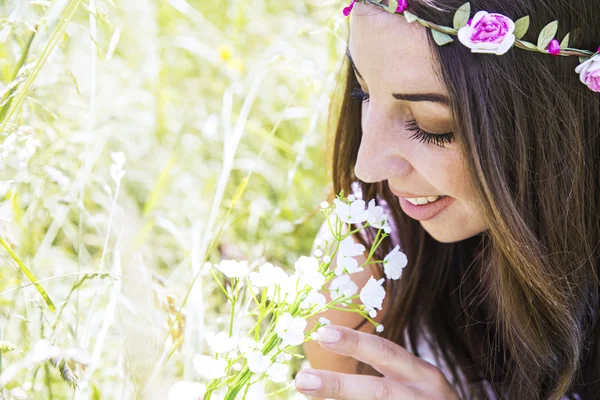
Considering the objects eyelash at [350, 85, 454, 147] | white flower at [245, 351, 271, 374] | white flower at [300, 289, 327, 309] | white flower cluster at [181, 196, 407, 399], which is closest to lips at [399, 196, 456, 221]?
eyelash at [350, 85, 454, 147]

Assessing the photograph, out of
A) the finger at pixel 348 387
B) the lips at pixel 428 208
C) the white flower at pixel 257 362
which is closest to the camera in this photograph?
the white flower at pixel 257 362

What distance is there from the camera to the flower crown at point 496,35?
37.6 inches

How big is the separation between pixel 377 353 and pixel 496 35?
0.49 metres

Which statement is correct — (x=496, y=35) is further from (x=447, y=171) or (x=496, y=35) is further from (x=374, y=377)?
(x=374, y=377)

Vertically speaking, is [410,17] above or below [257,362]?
above

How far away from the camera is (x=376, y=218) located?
88cm

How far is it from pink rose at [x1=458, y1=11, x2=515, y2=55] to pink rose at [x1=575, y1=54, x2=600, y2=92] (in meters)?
0.13

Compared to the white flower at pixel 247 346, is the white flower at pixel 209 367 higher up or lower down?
lower down

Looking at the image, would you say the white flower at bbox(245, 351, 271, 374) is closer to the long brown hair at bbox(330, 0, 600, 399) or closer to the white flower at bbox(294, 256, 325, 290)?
the white flower at bbox(294, 256, 325, 290)

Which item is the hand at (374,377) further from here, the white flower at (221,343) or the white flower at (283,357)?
the white flower at (221,343)

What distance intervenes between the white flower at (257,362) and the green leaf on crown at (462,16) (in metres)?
0.56

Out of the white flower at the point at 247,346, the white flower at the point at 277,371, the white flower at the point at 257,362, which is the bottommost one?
→ the white flower at the point at 277,371

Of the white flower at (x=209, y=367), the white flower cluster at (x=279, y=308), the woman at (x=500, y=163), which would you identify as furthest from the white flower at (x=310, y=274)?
the woman at (x=500, y=163)

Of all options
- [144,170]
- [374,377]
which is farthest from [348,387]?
[144,170]
